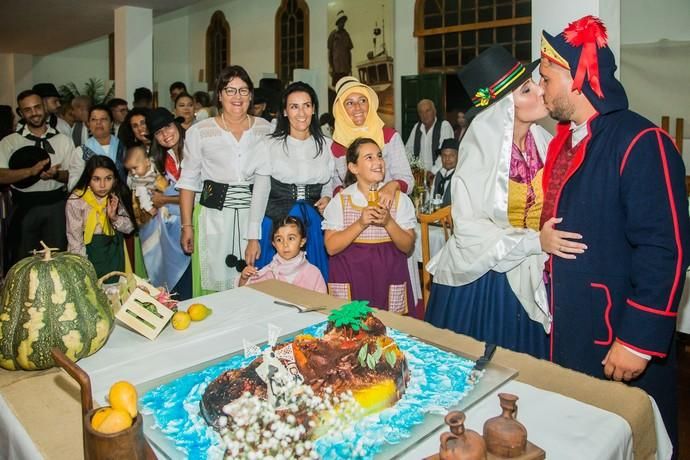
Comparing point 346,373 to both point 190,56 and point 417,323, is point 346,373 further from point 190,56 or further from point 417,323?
point 190,56

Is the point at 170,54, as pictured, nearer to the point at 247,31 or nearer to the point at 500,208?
the point at 247,31

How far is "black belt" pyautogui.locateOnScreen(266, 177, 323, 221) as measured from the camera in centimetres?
296

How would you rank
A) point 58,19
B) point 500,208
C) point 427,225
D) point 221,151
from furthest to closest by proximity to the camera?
point 58,19, point 427,225, point 221,151, point 500,208

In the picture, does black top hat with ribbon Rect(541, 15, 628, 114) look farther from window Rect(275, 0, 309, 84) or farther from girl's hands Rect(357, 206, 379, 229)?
window Rect(275, 0, 309, 84)

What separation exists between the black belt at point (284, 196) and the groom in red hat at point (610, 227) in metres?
1.44

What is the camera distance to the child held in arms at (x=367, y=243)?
2.68m

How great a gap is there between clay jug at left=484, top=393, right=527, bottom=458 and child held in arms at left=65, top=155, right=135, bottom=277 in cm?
330

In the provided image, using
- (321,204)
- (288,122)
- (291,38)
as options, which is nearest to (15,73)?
(291,38)

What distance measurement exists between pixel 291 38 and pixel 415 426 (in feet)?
37.3

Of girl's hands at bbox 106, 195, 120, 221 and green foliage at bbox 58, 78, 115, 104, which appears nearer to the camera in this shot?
girl's hands at bbox 106, 195, 120, 221

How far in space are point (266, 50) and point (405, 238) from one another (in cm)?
1040

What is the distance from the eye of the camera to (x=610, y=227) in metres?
1.62

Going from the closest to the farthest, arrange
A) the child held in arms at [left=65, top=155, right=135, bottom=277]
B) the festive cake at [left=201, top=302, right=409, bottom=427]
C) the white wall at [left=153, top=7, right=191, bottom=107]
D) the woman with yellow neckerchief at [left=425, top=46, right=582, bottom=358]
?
the festive cake at [left=201, top=302, right=409, bottom=427] < the woman with yellow neckerchief at [left=425, top=46, right=582, bottom=358] < the child held in arms at [left=65, top=155, right=135, bottom=277] < the white wall at [left=153, top=7, right=191, bottom=107]

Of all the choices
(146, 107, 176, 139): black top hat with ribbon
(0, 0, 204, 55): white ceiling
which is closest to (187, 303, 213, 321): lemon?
(146, 107, 176, 139): black top hat with ribbon
